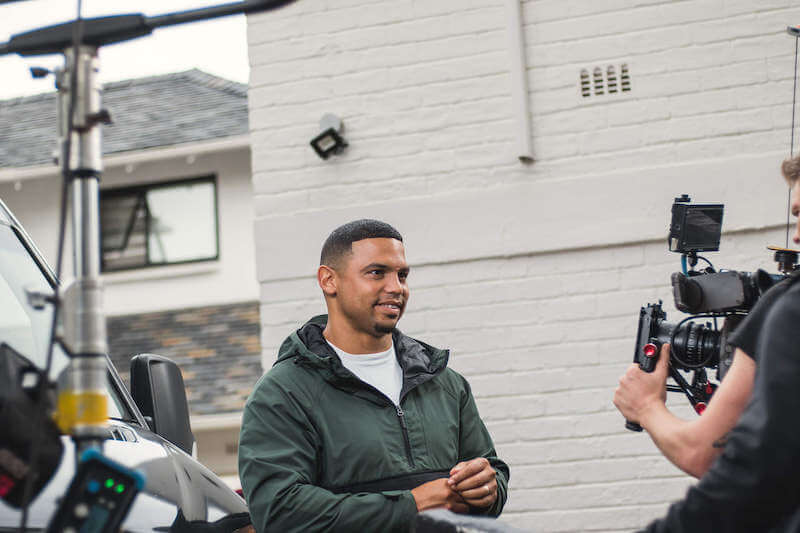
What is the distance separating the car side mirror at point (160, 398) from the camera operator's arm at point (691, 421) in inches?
49.2

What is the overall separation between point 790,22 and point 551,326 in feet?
6.20

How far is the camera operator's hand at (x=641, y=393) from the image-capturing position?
7.41 feet

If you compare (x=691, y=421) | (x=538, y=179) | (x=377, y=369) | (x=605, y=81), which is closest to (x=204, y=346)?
(x=538, y=179)

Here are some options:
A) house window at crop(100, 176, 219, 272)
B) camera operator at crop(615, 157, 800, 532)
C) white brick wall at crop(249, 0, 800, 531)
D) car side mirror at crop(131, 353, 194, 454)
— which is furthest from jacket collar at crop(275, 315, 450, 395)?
house window at crop(100, 176, 219, 272)

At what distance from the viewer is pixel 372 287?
9.96 feet

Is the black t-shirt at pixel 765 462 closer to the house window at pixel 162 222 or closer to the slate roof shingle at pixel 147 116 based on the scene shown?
the slate roof shingle at pixel 147 116

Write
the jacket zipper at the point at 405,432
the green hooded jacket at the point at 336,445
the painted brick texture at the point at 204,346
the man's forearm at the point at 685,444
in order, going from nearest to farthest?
the man's forearm at the point at 685,444, the green hooded jacket at the point at 336,445, the jacket zipper at the point at 405,432, the painted brick texture at the point at 204,346

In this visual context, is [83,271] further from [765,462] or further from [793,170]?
[793,170]

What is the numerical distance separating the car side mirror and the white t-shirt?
467mm

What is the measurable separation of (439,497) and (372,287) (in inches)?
26.6

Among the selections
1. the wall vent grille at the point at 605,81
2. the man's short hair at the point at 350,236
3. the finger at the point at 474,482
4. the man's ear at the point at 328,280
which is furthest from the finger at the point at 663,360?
the wall vent grille at the point at 605,81

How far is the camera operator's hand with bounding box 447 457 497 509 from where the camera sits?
2682 mm

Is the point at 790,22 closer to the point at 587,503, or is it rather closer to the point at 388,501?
the point at 587,503

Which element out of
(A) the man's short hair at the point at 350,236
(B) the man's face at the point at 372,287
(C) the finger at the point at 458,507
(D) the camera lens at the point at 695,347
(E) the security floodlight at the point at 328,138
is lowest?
(C) the finger at the point at 458,507
